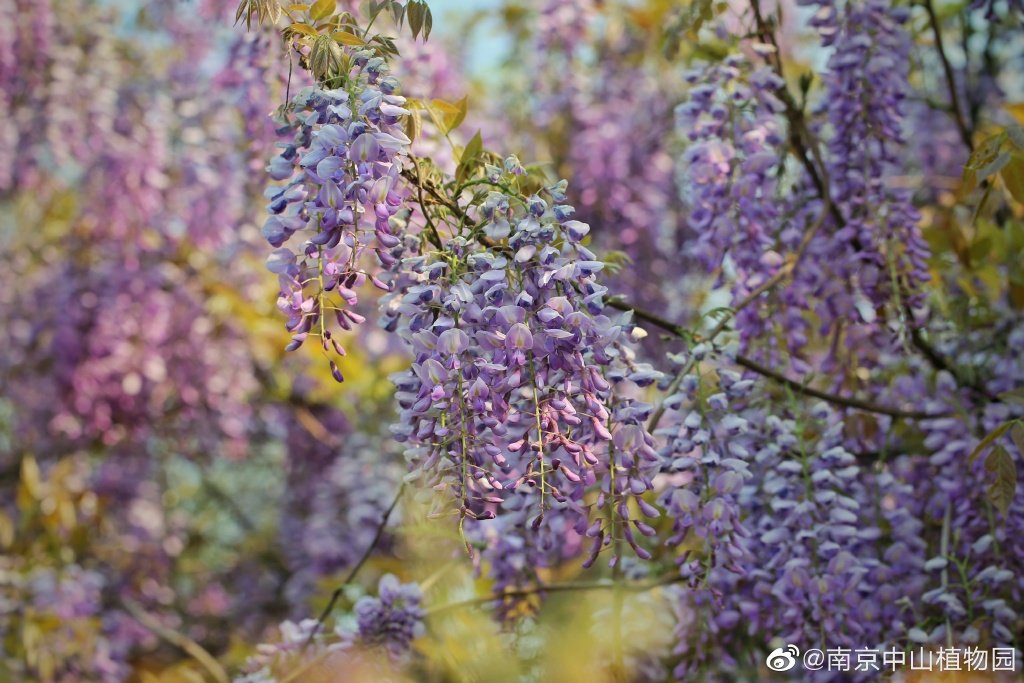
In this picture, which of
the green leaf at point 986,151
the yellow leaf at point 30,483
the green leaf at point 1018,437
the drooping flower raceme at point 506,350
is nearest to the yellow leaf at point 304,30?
the drooping flower raceme at point 506,350

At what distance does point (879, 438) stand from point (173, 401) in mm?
3117

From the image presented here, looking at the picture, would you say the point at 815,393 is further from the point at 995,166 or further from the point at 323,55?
the point at 323,55

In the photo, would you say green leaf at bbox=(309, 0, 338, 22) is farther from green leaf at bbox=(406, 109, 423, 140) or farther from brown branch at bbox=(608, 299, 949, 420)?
brown branch at bbox=(608, 299, 949, 420)

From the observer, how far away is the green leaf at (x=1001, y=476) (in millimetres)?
1754

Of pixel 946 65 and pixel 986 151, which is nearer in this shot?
pixel 986 151

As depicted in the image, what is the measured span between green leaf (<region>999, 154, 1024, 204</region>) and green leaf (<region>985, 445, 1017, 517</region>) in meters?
0.41

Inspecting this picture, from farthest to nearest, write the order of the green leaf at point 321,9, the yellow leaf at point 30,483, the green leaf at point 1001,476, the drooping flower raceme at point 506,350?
the yellow leaf at point 30,483 < the green leaf at point 1001,476 < the green leaf at point 321,9 < the drooping flower raceme at point 506,350

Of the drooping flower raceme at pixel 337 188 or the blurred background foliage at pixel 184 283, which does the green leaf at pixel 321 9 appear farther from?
the blurred background foliage at pixel 184 283

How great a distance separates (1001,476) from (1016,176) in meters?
0.48

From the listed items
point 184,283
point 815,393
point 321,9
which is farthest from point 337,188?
point 184,283

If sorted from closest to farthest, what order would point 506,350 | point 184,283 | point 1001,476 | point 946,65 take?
point 506,350 < point 1001,476 < point 946,65 < point 184,283

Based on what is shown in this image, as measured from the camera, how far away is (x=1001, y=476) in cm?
176

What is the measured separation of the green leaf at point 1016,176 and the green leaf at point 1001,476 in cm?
41

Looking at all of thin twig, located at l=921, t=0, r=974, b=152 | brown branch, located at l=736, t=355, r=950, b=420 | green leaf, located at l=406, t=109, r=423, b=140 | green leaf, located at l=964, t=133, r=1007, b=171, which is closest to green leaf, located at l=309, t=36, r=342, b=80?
green leaf, located at l=406, t=109, r=423, b=140
